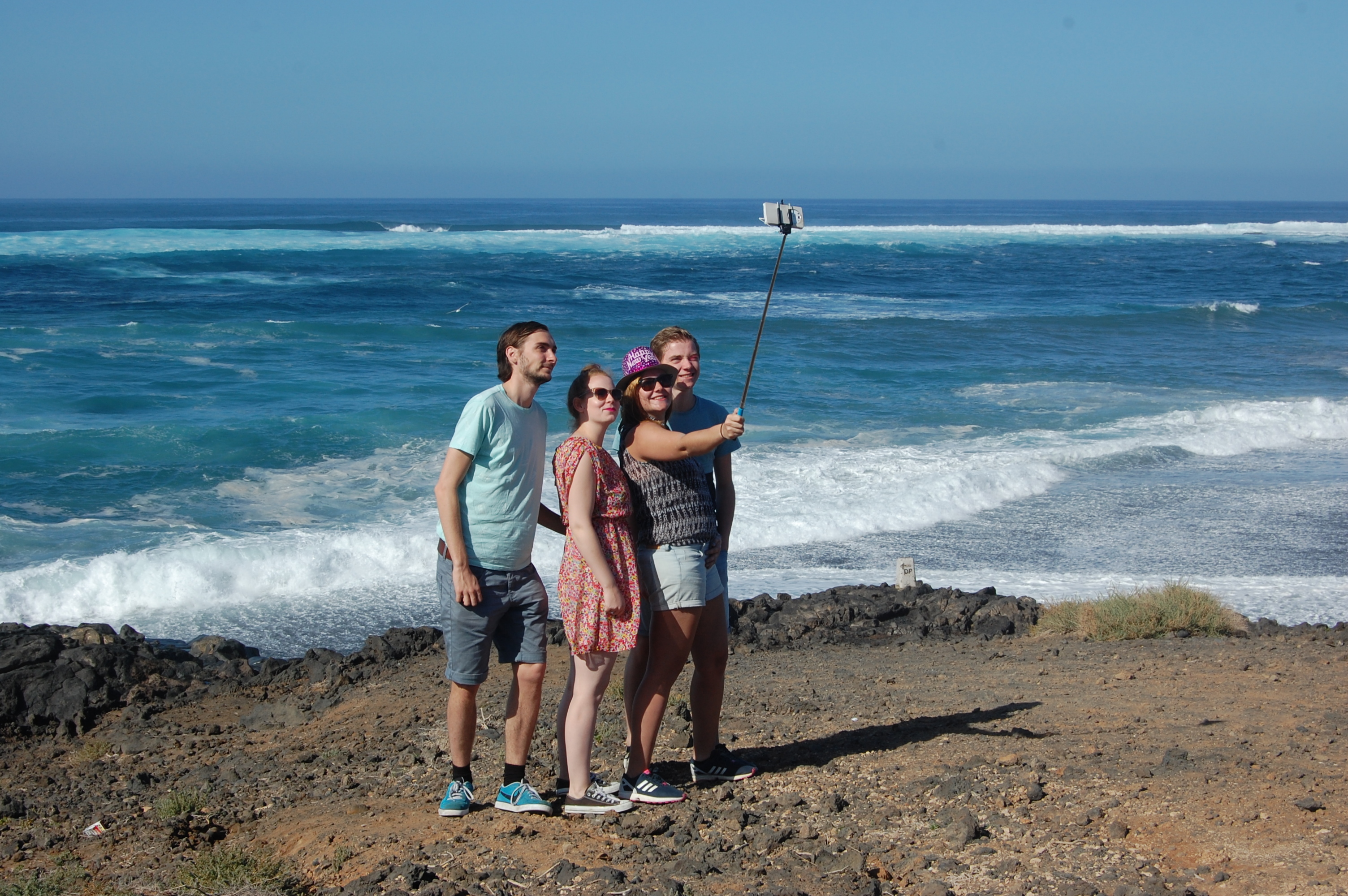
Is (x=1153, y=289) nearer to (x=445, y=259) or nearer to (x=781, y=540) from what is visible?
(x=445, y=259)

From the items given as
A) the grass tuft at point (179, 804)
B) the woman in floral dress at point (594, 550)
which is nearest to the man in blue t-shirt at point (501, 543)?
the woman in floral dress at point (594, 550)

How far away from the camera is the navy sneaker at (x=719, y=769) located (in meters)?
4.40

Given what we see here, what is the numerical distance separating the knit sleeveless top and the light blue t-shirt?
35cm

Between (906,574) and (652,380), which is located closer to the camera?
(652,380)

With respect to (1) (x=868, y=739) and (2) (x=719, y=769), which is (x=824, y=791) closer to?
(2) (x=719, y=769)

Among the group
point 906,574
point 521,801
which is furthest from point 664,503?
point 906,574

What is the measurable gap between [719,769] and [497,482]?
59.7 inches

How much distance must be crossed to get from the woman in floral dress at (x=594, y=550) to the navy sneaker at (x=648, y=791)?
0.38 metres

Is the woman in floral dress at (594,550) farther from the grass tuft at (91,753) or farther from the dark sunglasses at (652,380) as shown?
the grass tuft at (91,753)

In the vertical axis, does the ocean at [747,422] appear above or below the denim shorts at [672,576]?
below

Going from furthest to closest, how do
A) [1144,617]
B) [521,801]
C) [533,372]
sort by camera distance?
[1144,617] < [521,801] < [533,372]

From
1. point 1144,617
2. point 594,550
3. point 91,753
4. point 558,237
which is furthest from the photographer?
point 558,237

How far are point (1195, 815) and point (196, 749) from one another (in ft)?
15.4

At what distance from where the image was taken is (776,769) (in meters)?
4.58
